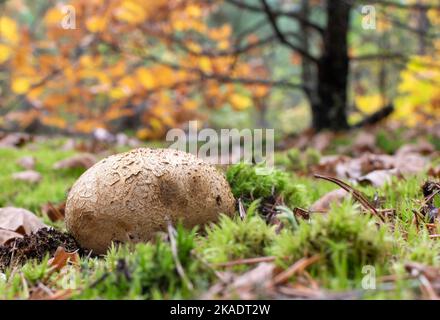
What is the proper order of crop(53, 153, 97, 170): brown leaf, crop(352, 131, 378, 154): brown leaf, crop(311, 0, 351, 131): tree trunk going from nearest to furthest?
crop(53, 153, 97, 170): brown leaf → crop(352, 131, 378, 154): brown leaf → crop(311, 0, 351, 131): tree trunk

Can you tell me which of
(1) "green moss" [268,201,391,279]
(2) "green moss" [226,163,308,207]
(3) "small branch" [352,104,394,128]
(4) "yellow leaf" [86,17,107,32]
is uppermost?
(4) "yellow leaf" [86,17,107,32]

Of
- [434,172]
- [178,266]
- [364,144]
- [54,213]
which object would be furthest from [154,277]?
[364,144]

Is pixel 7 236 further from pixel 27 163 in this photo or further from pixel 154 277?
pixel 27 163

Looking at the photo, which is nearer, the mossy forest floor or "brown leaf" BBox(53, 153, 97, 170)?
the mossy forest floor

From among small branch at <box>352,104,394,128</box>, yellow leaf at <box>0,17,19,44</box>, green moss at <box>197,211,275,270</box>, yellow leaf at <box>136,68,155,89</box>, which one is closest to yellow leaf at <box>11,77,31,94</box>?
yellow leaf at <box>0,17,19,44</box>

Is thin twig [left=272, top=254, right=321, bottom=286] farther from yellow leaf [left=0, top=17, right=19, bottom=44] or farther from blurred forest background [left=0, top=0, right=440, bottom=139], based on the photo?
yellow leaf [left=0, top=17, right=19, bottom=44]

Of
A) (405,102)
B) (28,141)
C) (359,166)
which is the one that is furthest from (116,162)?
(405,102)
